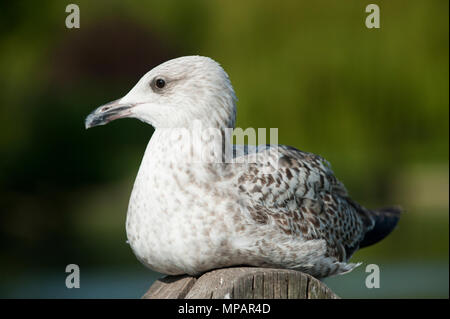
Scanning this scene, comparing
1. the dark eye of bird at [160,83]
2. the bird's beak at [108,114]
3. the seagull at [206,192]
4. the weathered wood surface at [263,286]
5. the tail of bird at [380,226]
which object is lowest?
the tail of bird at [380,226]

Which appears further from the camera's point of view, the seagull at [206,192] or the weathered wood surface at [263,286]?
the seagull at [206,192]

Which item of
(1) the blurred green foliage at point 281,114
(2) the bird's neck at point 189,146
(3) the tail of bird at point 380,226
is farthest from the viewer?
(1) the blurred green foliage at point 281,114

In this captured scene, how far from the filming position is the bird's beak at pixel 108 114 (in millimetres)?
3033

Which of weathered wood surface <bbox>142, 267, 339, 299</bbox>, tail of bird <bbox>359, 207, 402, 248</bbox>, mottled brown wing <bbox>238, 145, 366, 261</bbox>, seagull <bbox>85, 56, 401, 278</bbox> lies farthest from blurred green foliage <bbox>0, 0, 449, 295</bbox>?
weathered wood surface <bbox>142, 267, 339, 299</bbox>

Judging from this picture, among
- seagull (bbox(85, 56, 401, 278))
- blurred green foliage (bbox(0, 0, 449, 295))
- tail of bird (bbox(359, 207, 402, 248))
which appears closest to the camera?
seagull (bbox(85, 56, 401, 278))

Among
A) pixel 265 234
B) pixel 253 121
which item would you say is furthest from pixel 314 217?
pixel 253 121

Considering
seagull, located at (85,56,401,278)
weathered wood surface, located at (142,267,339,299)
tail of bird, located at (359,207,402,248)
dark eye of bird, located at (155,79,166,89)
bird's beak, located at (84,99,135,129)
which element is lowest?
tail of bird, located at (359,207,402,248)

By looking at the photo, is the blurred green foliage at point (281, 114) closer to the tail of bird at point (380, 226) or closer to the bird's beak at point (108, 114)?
the tail of bird at point (380, 226)

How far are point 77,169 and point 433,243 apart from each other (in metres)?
7.78

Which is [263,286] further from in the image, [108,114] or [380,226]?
[380,226]

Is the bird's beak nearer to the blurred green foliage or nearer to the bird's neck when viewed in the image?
the bird's neck

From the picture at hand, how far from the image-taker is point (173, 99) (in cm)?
304

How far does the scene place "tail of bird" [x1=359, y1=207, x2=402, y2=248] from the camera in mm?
4066

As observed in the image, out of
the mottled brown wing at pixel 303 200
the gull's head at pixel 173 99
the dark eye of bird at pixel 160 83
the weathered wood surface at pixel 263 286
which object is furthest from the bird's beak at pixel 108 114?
the weathered wood surface at pixel 263 286
